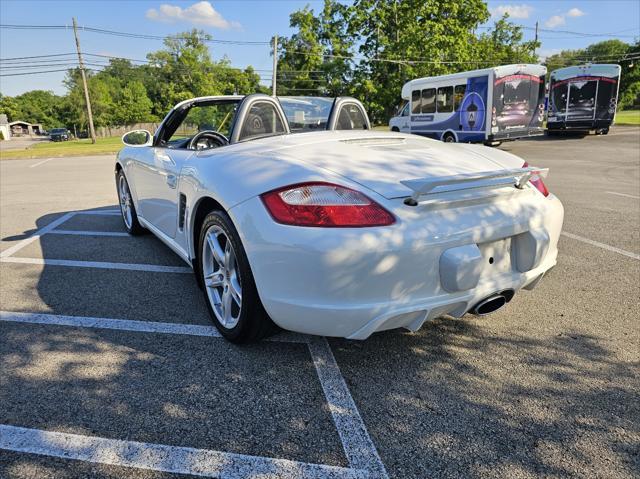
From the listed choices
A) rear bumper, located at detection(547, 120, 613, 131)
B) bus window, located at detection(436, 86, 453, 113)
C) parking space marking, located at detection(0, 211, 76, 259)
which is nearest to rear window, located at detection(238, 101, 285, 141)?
parking space marking, located at detection(0, 211, 76, 259)

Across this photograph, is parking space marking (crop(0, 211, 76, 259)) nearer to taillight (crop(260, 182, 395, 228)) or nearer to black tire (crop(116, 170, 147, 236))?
black tire (crop(116, 170, 147, 236))

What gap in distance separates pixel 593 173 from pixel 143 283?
414 inches

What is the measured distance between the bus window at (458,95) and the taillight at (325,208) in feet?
58.3

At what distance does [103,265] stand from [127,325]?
4.96 feet

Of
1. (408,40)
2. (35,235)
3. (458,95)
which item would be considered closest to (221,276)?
(35,235)

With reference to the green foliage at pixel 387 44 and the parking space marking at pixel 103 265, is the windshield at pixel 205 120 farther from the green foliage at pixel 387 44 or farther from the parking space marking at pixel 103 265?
the green foliage at pixel 387 44

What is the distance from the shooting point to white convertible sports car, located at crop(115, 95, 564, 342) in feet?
6.88

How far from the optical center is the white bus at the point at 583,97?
70.1 feet

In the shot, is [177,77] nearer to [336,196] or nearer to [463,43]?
[463,43]

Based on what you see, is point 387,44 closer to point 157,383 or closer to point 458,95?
point 458,95

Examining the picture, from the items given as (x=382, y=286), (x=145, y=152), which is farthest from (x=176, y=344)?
(x=145, y=152)

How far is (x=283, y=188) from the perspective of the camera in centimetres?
224

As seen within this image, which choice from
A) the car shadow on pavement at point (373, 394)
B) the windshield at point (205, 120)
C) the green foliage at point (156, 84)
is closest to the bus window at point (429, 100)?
the windshield at point (205, 120)

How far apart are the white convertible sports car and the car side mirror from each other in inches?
60.6
